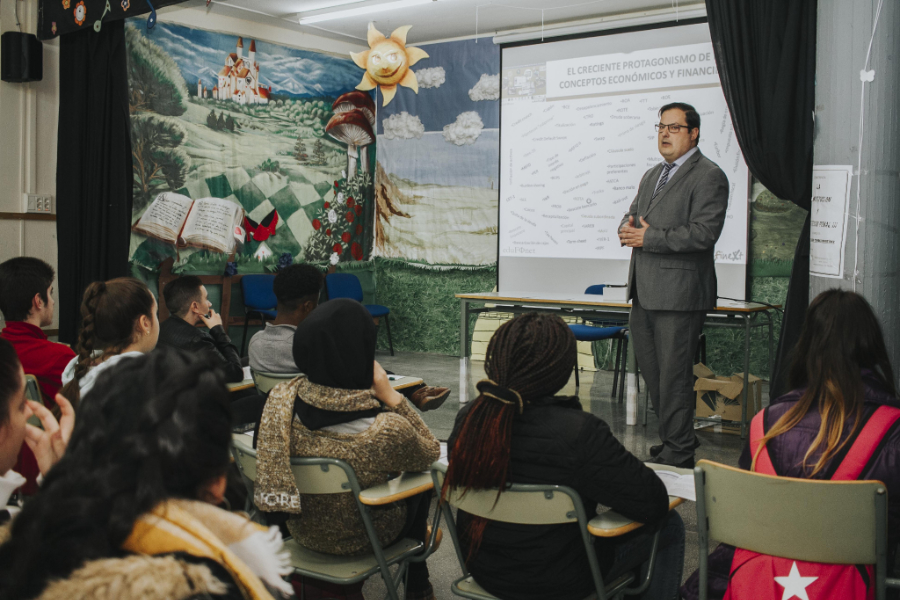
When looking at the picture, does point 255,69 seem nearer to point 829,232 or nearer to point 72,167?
point 72,167

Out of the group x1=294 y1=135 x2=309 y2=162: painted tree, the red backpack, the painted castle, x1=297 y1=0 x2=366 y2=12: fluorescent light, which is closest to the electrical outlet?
the painted castle

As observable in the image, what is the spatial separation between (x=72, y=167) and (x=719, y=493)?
15.5 feet

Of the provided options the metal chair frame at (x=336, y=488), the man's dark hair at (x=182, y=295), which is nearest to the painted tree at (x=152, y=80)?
the man's dark hair at (x=182, y=295)

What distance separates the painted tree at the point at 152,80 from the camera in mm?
6238

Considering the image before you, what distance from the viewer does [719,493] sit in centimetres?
160

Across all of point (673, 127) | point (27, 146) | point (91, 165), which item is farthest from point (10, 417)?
point (27, 146)

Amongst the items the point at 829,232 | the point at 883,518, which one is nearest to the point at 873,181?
the point at 829,232

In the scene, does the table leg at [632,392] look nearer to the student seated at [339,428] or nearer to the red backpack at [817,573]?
the student seated at [339,428]

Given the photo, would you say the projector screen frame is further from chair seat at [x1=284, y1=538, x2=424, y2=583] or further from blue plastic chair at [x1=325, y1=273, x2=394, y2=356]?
chair seat at [x1=284, y1=538, x2=424, y2=583]

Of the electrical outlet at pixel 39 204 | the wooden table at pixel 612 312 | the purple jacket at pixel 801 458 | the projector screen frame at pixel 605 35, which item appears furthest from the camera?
the projector screen frame at pixel 605 35

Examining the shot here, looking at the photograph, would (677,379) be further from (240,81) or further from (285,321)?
(240,81)

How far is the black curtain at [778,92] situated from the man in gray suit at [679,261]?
0.28 metres

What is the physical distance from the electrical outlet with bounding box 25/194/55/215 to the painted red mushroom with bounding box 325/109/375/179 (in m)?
2.87

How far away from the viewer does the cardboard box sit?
4.65 metres
